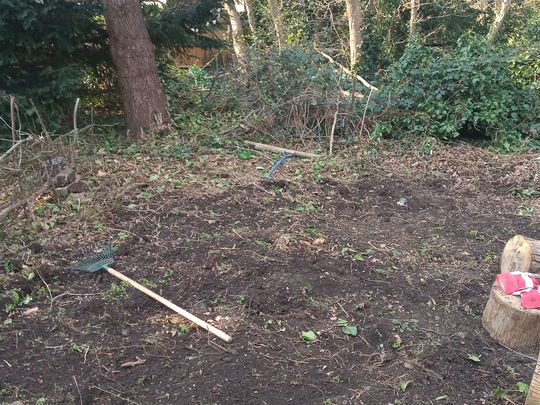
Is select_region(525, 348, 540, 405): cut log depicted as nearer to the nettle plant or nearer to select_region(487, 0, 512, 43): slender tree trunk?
the nettle plant

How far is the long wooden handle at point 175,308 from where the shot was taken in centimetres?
319

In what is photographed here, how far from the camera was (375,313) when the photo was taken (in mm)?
3492

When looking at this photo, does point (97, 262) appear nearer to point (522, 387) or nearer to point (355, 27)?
point (522, 387)

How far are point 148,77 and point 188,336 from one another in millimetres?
5014

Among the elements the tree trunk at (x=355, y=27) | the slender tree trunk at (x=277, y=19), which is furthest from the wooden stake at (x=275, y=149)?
the tree trunk at (x=355, y=27)

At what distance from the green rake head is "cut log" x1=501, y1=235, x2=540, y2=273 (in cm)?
314

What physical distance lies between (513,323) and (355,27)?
35.2 ft

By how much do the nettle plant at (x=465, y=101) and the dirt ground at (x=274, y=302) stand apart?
199 centimetres

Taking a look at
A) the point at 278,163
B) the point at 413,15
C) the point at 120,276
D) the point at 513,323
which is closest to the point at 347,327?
the point at 513,323

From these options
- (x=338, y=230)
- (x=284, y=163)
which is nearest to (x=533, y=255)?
(x=338, y=230)

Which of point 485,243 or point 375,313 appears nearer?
point 375,313

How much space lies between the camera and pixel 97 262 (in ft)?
13.0

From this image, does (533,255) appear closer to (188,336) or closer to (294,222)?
(294,222)

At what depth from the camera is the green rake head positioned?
3881 mm
